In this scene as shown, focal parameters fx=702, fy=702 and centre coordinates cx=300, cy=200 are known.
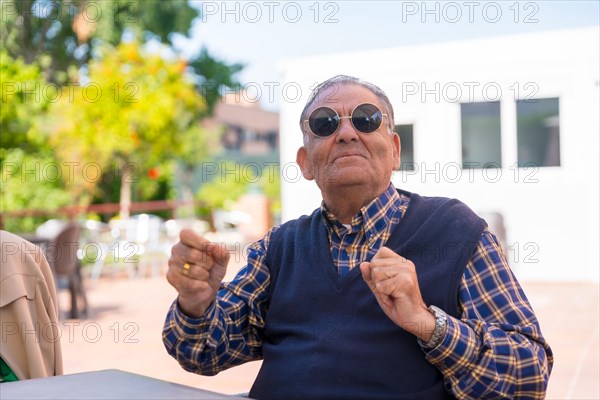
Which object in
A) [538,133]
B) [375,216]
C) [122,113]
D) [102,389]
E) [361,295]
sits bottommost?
[102,389]

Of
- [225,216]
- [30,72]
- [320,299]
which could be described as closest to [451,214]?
[320,299]

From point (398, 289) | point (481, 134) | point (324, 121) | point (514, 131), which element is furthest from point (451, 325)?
point (481, 134)

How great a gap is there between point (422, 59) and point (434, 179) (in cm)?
169

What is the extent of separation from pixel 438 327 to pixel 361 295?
0.81 feet

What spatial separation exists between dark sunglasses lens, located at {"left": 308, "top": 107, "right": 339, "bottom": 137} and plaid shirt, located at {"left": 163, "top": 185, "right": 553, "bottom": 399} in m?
0.23

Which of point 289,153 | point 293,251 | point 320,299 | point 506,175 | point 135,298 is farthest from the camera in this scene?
point 289,153

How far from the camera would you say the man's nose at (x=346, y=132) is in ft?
6.15

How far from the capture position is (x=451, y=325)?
1.52 m

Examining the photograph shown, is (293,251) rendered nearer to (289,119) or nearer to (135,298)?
(135,298)

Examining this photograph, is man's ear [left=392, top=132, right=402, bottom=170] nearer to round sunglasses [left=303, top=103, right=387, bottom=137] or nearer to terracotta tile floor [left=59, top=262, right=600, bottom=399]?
round sunglasses [left=303, top=103, right=387, bottom=137]

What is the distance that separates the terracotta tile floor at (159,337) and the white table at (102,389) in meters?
2.70

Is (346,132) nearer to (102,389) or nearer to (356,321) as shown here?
(356,321)

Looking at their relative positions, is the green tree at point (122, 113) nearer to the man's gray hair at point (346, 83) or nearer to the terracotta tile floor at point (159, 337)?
the terracotta tile floor at point (159, 337)

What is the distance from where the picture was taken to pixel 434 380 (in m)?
1.62
